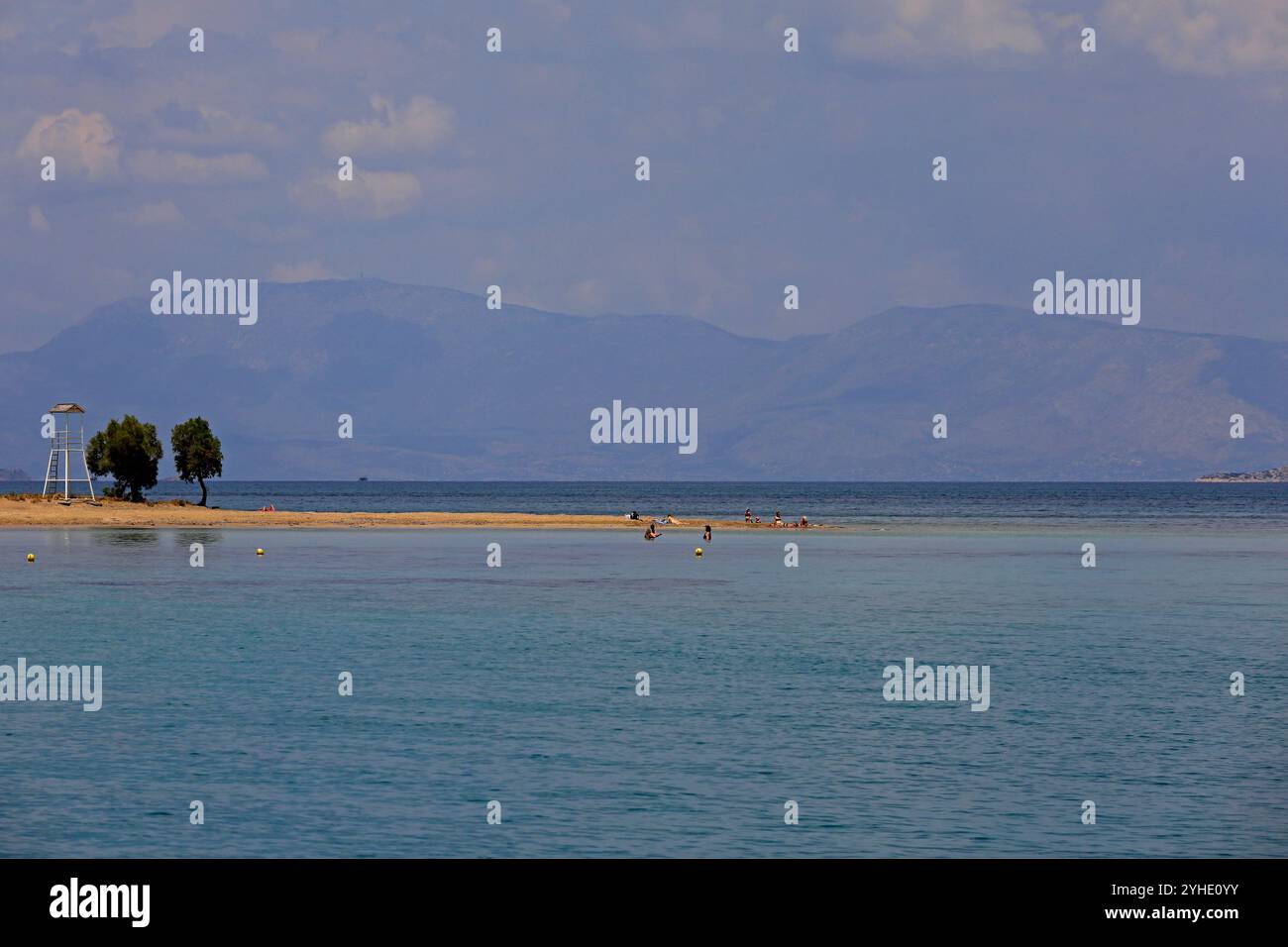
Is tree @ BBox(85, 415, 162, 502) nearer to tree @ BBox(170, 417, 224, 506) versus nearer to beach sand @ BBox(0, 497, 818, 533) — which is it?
tree @ BBox(170, 417, 224, 506)

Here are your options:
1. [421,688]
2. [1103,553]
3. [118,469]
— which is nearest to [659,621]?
[421,688]

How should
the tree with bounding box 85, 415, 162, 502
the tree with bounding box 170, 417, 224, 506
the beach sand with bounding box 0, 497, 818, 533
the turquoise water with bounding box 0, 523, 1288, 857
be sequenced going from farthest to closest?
the tree with bounding box 170, 417, 224, 506, the tree with bounding box 85, 415, 162, 502, the beach sand with bounding box 0, 497, 818, 533, the turquoise water with bounding box 0, 523, 1288, 857

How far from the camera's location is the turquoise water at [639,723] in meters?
25.6

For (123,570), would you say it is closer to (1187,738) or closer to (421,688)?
(421,688)

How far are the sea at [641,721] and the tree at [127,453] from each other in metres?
80.3

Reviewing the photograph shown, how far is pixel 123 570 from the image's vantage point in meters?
83.1

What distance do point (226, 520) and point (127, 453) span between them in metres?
14.6

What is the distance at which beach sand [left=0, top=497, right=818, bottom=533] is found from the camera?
140125mm

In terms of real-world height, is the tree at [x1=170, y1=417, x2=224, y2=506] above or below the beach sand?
above

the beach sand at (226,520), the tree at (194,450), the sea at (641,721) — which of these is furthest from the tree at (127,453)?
the sea at (641,721)

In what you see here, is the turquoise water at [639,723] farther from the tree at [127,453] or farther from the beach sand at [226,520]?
the tree at [127,453]

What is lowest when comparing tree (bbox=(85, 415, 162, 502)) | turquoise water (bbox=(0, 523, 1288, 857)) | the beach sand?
turquoise water (bbox=(0, 523, 1288, 857))

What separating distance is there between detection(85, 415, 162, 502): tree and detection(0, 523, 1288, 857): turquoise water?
83.3 meters

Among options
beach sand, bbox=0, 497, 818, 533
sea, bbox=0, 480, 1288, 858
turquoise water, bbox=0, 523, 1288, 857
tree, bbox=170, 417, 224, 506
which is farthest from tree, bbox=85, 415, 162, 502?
Result: turquoise water, bbox=0, 523, 1288, 857
